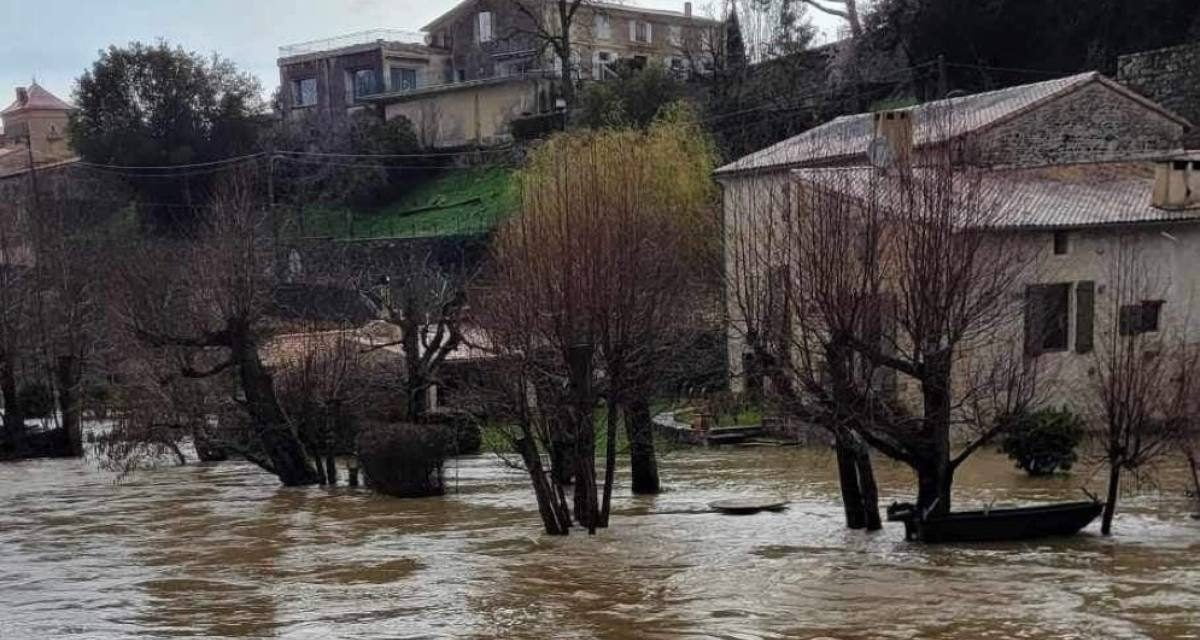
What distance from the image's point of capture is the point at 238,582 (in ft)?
54.2

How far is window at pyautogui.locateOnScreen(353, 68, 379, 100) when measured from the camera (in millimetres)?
66500

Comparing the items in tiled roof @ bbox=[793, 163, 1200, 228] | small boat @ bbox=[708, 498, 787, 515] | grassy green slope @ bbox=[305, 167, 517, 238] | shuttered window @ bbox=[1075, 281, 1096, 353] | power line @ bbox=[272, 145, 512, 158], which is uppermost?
power line @ bbox=[272, 145, 512, 158]

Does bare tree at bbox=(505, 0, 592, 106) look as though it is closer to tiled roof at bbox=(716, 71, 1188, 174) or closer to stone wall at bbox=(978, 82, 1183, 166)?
tiled roof at bbox=(716, 71, 1188, 174)

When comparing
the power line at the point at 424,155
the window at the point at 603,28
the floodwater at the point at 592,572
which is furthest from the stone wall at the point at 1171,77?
the window at the point at 603,28

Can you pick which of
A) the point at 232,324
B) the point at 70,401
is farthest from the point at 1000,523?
the point at 70,401

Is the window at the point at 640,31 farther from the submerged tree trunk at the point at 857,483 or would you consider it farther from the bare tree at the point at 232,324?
the submerged tree trunk at the point at 857,483

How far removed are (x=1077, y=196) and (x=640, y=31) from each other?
1782 inches

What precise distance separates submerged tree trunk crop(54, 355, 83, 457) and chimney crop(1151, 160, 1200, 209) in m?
28.3

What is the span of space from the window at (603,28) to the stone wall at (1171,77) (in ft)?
122

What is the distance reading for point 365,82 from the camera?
66.9 meters

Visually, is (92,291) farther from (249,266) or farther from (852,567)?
(852,567)

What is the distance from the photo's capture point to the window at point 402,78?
219 ft

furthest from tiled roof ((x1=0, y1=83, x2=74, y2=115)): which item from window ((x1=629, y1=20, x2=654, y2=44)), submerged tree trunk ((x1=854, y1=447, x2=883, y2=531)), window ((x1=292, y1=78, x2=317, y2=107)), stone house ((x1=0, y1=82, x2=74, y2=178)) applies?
submerged tree trunk ((x1=854, y1=447, x2=883, y2=531))

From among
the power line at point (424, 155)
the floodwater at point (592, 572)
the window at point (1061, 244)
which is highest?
the power line at point (424, 155)
